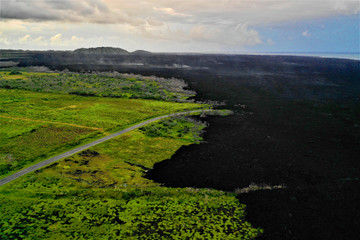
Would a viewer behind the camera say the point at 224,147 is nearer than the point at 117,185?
No

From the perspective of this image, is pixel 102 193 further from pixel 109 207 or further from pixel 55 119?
pixel 55 119

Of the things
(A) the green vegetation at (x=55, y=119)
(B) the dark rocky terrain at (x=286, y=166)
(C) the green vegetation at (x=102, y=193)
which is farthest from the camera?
(A) the green vegetation at (x=55, y=119)

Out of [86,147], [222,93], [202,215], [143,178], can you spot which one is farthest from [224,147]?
[222,93]

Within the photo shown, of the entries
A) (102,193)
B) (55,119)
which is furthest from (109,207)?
(55,119)

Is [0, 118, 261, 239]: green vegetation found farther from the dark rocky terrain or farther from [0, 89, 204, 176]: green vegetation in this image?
[0, 89, 204, 176]: green vegetation

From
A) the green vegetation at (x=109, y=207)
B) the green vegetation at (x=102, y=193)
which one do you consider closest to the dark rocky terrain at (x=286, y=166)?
the green vegetation at (x=102, y=193)

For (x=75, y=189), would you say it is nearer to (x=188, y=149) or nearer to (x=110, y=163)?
(x=110, y=163)

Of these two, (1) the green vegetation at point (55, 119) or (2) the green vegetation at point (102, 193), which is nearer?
(2) the green vegetation at point (102, 193)

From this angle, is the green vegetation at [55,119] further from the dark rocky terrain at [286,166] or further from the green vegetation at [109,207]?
the dark rocky terrain at [286,166]

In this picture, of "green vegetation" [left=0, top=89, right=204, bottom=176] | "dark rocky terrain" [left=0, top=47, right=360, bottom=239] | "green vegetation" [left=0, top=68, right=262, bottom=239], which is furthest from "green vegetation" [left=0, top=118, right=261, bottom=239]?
"green vegetation" [left=0, top=89, right=204, bottom=176]
